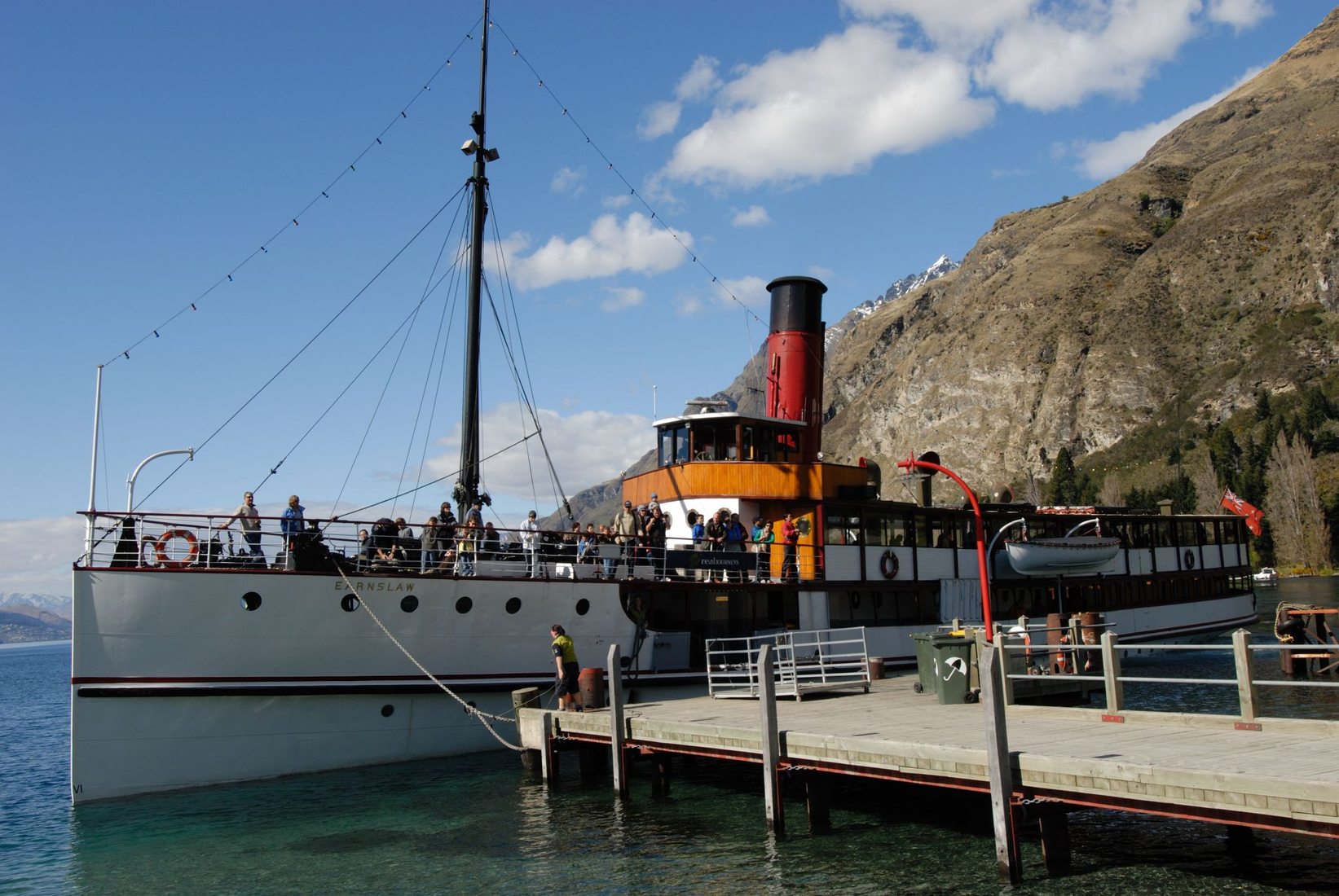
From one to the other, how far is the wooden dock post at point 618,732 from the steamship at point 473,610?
302cm

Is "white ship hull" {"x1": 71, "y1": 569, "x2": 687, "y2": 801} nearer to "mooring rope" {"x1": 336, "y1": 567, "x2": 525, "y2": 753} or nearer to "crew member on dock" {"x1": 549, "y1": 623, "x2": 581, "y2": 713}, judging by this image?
"mooring rope" {"x1": 336, "y1": 567, "x2": 525, "y2": 753}

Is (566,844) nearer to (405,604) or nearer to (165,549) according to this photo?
(405,604)

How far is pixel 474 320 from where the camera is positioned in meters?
22.5

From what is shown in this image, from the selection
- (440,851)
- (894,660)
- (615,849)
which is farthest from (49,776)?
(894,660)

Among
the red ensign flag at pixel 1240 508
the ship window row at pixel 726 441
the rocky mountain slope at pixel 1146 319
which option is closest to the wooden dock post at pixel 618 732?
the ship window row at pixel 726 441

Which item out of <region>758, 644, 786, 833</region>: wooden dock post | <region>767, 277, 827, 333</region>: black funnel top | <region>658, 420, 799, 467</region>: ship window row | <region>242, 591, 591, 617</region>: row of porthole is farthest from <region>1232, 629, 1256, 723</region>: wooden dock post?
<region>767, 277, 827, 333</region>: black funnel top

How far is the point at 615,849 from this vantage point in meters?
13.4

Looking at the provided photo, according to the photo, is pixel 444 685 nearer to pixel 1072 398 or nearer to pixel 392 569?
pixel 392 569

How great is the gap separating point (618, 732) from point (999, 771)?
23.3ft

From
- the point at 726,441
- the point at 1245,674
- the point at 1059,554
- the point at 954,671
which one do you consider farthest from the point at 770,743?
the point at 1059,554

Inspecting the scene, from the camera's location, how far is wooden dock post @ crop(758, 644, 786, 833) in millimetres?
13383

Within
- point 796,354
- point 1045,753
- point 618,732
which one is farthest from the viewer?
point 796,354

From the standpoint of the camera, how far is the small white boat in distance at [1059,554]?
27906 mm

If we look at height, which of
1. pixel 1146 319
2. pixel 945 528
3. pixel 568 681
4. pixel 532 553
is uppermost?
pixel 1146 319
